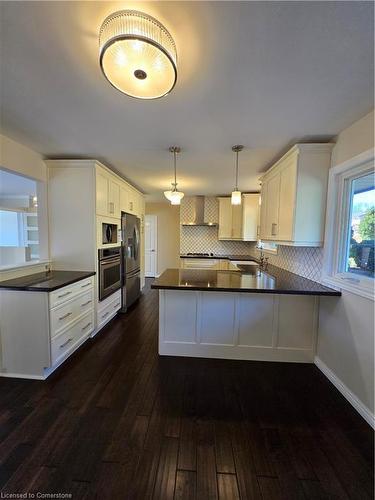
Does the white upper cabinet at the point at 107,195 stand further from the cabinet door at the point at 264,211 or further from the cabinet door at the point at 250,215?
the cabinet door at the point at 250,215

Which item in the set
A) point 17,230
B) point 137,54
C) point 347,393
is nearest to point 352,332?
point 347,393

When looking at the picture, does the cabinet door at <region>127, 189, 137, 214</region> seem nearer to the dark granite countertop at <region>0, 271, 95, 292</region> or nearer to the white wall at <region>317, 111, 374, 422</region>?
the dark granite countertop at <region>0, 271, 95, 292</region>

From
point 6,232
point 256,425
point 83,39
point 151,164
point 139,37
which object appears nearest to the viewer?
point 139,37

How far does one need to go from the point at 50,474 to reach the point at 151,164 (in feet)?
10.4

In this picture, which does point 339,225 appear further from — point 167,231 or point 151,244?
point 151,244

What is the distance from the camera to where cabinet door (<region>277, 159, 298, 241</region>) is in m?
2.47

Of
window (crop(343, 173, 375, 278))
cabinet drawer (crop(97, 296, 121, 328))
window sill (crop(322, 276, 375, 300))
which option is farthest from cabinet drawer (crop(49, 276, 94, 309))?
window (crop(343, 173, 375, 278))

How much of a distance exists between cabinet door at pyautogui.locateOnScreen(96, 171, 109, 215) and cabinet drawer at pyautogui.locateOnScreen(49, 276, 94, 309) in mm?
962

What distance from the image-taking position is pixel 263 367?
2439 millimetres

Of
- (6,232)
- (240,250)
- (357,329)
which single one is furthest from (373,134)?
(6,232)

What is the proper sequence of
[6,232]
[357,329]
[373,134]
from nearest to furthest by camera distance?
[373,134] → [357,329] → [6,232]

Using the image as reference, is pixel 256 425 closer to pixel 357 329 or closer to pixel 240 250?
pixel 357 329

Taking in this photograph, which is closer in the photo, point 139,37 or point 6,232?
point 139,37

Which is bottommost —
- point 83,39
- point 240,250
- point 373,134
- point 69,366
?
point 69,366
